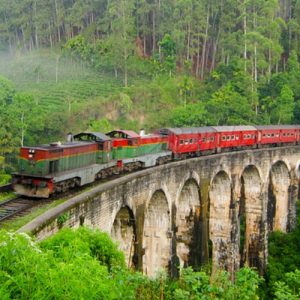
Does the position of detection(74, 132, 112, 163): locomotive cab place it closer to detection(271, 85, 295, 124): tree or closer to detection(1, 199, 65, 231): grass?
detection(1, 199, 65, 231): grass

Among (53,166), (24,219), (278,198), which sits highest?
(53,166)

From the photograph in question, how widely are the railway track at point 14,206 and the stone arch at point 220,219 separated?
43.7 feet

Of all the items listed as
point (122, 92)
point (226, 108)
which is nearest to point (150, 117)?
point (122, 92)

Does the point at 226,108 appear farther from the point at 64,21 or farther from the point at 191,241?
the point at 64,21

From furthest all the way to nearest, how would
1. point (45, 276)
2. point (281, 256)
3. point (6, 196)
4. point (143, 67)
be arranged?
point (143, 67) → point (281, 256) → point (6, 196) → point (45, 276)

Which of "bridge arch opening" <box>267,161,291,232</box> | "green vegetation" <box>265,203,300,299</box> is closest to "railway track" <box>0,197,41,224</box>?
"green vegetation" <box>265,203,300,299</box>

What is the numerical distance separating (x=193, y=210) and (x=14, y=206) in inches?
452

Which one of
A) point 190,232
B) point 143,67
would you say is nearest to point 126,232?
point 190,232

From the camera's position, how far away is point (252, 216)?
27.9m

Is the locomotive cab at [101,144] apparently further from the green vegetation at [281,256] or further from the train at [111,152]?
the green vegetation at [281,256]

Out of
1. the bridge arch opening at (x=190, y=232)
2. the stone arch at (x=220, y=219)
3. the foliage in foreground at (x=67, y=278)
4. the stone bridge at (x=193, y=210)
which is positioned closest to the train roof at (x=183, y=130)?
the stone bridge at (x=193, y=210)

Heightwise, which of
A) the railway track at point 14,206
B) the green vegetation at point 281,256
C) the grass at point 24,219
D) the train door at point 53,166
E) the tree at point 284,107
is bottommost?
the green vegetation at point 281,256

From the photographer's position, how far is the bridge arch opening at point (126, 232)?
50.4 feet

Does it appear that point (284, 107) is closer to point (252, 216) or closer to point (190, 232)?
point (252, 216)
